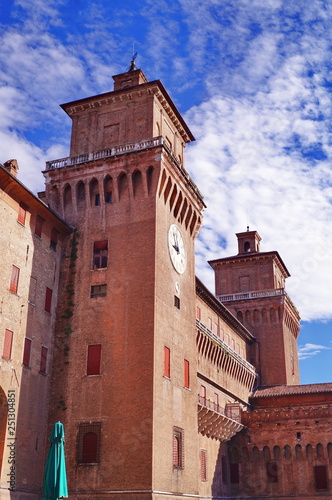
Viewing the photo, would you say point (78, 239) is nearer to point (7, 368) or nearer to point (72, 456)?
point (7, 368)

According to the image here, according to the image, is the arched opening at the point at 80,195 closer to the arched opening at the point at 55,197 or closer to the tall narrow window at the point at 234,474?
the arched opening at the point at 55,197

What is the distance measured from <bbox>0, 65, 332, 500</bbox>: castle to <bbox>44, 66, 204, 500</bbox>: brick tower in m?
0.07

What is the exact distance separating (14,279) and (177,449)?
42.2 ft

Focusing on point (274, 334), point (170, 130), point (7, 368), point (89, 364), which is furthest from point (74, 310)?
point (274, 334)

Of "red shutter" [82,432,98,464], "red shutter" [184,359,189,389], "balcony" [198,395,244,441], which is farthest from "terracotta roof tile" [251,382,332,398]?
"red shutter" [82,432,98,464]

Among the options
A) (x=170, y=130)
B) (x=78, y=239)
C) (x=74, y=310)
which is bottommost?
(x=74, y=310)

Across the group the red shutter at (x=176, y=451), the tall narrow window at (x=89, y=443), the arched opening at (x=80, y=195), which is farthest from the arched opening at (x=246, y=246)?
the tall narrow window at (x=89, y=443)

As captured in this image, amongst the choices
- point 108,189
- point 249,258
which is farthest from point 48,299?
point 249,258

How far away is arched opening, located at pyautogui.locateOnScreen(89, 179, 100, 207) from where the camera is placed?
117ft

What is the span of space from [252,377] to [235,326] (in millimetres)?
5423

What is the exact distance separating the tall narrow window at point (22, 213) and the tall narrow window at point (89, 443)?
11.1 meters

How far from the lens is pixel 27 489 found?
27.9 metres

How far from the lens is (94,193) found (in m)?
36.0

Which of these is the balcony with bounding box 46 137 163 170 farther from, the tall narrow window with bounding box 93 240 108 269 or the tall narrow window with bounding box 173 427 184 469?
the tall narrow window with bounding box 173 427 184 469
